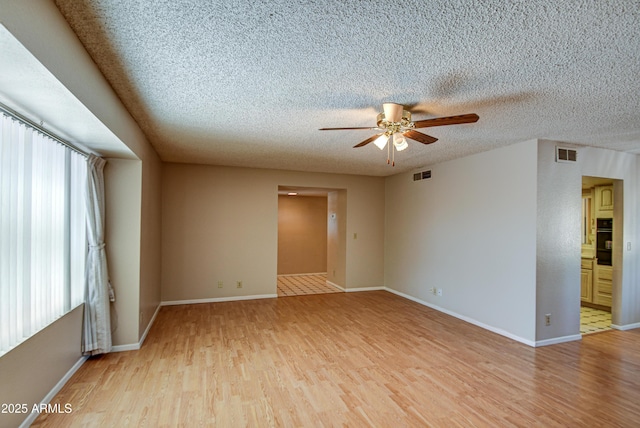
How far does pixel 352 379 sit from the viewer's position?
2.95 meters

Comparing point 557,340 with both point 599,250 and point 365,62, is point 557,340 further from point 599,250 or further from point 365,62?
point 365,62

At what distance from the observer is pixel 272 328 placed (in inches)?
173

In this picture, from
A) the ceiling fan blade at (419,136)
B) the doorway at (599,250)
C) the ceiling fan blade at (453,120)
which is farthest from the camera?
the doorway at (599,250)

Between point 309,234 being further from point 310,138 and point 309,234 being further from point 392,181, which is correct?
point 310,138

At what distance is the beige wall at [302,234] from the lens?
345 inches

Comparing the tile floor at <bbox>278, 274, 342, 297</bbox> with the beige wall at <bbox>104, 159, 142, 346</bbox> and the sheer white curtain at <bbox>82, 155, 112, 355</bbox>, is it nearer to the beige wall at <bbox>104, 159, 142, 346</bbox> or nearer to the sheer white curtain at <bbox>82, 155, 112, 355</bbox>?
the beige wall at <bbox>104, 159, 142, 346</bbox>

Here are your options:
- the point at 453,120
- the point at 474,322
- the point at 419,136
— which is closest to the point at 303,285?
the point at 474,322

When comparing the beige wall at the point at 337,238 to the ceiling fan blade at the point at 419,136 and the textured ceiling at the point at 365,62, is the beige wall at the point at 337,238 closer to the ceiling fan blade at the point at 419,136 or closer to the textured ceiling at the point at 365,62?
the textured ceiling at the point at 365,62

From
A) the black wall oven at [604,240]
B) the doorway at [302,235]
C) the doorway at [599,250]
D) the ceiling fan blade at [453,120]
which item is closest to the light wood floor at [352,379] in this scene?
the doorway at [599,250]

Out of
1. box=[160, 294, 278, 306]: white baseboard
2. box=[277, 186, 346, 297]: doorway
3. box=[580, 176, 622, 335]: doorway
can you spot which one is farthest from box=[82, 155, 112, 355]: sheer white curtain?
box=[580, 176, 622, 335]: doorway

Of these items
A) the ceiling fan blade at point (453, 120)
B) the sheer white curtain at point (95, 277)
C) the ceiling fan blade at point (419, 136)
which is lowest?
the sheer white curtain at point (95, 277)

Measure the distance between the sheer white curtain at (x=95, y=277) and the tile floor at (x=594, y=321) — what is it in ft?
19.1

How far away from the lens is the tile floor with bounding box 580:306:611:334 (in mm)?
4484

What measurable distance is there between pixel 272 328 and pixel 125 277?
1.91 m
